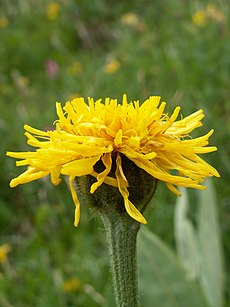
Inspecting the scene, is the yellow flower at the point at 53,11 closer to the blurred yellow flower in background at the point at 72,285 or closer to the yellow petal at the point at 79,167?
the blurred yellow flower in background at the point at 72,285

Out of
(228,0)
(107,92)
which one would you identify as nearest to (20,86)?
(107,92)

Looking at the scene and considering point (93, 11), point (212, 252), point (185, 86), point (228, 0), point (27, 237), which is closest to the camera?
point (212, 252)

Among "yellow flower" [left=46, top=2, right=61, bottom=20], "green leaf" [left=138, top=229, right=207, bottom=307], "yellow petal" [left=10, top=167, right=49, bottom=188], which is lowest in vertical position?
"green leaf" [left=138, top=229, right=207, bottom=307]

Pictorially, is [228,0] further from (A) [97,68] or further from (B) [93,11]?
(B) [93,11]

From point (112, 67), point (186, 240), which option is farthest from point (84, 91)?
point (186, 240)

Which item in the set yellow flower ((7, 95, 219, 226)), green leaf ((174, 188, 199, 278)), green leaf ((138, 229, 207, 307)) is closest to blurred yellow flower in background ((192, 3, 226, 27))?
green leaf ((174, 188, 199, 278))

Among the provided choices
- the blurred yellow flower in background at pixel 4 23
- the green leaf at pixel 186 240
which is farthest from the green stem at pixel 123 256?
the blurred yellow flower in background at pixel 4 23

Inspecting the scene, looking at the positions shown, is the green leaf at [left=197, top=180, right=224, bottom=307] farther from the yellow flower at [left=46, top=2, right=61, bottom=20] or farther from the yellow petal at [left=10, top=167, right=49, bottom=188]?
the yellow flower at [left=46, top=2, right=61, bottom=20]
